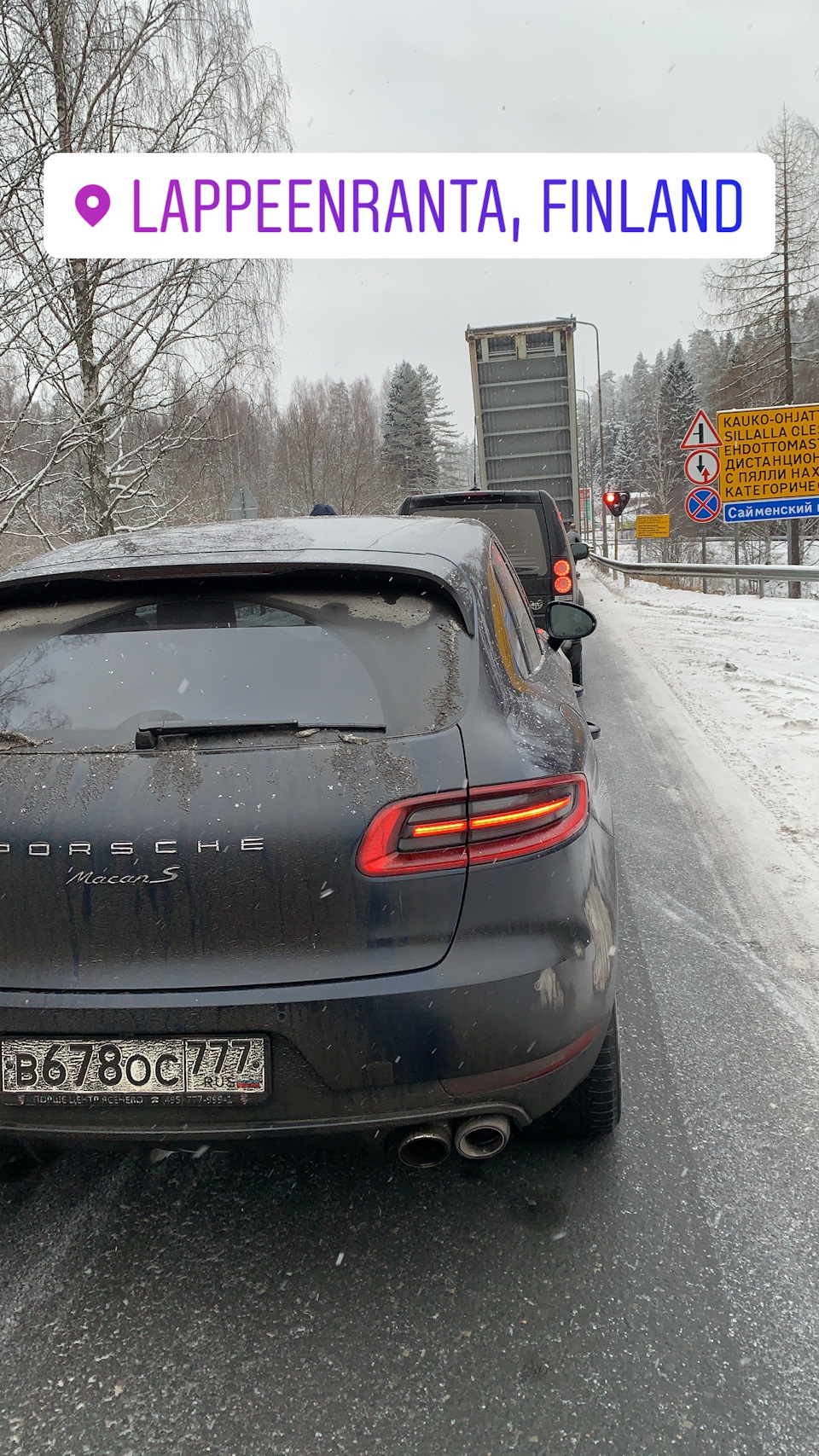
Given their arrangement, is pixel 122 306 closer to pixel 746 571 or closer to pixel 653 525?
pixel 746 571

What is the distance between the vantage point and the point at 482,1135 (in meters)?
Answer: 2.10

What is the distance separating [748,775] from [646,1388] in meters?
4.93

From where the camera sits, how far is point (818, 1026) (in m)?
3.18

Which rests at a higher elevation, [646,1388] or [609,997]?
[609,997]

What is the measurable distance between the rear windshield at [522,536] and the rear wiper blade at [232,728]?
22.5 feet

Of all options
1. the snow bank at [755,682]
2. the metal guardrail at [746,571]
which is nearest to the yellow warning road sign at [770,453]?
the metal guardrail at [746,571]

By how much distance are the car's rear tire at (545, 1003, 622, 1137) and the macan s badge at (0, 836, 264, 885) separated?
1.11 meters

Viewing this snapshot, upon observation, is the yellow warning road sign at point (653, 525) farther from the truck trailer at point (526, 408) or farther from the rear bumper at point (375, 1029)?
the rear bumper at point (375, 1029)

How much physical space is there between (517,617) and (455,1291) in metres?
1.83

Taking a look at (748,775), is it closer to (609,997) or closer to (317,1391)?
(609,997)

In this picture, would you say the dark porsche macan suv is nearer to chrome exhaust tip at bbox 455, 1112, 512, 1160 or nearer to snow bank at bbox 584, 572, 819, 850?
chrome exhaust tip at bbox 455, 1112, 512, 1160

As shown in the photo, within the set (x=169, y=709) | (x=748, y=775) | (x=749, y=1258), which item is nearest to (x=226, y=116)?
(x=748, y=775)

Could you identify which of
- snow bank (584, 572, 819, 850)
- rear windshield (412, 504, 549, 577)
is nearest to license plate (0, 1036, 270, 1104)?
snow bank (584, 572, 819, 850)

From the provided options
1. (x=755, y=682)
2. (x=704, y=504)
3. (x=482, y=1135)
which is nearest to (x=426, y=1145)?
(x=482, y=1135)
